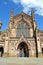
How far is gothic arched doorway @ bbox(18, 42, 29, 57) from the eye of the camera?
38.2 metres

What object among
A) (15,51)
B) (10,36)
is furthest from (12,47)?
(10,36)

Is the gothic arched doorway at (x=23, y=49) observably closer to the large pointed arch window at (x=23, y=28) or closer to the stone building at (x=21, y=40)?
the stone building at (x=21, y=40)

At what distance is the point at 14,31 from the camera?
42500 mm

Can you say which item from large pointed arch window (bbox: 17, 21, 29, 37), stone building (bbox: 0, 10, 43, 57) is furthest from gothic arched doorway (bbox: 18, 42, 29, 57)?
large pointed arch window (bbox: 17, 21, 29, 37)

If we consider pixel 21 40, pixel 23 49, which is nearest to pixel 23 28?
pixel 21 40

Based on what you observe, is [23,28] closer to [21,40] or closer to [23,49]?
[21,40]

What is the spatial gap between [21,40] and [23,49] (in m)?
2.71

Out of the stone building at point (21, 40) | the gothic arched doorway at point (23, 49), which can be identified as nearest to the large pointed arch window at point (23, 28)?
the stone building at point (21, 40)

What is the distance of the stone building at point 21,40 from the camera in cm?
3697

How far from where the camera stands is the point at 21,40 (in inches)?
1494

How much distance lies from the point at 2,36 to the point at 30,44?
8803mm

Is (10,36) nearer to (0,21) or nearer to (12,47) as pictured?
(12,47)

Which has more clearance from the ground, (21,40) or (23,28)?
(23,28)

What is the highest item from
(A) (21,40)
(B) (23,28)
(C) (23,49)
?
(B) (23,28)
